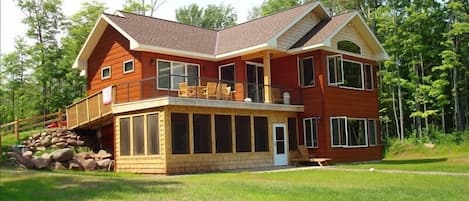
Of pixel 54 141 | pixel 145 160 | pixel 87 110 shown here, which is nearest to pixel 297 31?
pixel 145 160

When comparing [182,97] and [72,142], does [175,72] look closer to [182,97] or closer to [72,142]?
[182,97]

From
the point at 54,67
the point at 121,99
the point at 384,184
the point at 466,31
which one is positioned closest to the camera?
the point at 384,184

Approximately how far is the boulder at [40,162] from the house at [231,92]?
2.40 m

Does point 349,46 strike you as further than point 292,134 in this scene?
Yes

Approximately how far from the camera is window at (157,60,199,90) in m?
20.4

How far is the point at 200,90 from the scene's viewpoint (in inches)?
768

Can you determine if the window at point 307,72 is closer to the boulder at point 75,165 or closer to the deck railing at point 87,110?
the deck railing at point 87,110

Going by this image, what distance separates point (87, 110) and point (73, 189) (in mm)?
10295

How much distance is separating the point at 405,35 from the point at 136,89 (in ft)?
68.3

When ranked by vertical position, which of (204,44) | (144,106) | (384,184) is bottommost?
(384,184)

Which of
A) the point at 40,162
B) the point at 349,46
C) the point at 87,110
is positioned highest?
the point at 349,46

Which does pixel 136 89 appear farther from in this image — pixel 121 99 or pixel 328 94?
pixel 328 94

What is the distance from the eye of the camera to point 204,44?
2412 cm

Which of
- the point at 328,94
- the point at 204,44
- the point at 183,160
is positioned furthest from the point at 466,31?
the point at 183,160
